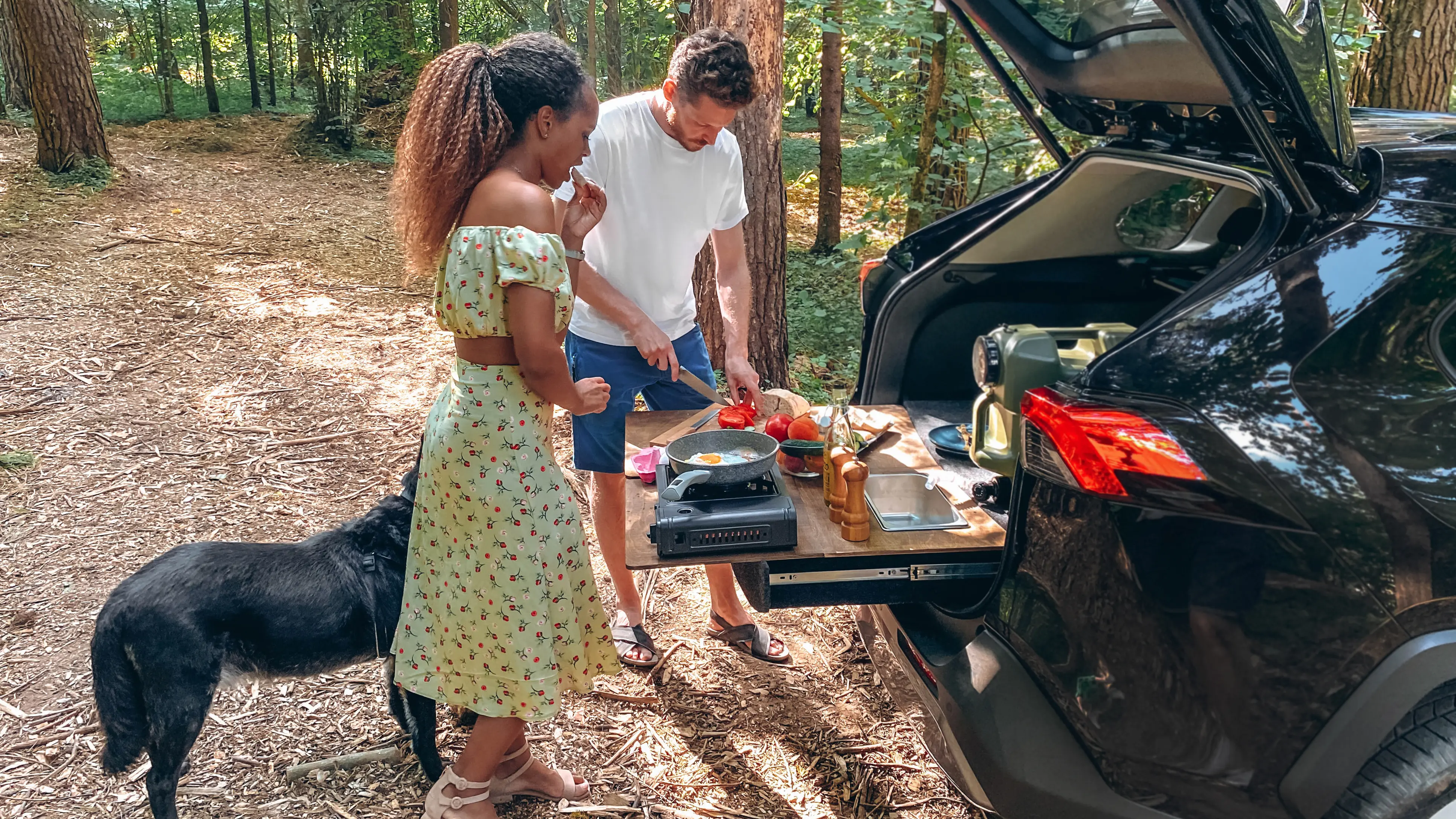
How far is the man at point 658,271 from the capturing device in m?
3.07

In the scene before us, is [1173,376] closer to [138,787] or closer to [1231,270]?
[1231,270]

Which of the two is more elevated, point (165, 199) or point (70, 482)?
point (165, 199)

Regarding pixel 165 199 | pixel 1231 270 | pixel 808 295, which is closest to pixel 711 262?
pixel 808 295

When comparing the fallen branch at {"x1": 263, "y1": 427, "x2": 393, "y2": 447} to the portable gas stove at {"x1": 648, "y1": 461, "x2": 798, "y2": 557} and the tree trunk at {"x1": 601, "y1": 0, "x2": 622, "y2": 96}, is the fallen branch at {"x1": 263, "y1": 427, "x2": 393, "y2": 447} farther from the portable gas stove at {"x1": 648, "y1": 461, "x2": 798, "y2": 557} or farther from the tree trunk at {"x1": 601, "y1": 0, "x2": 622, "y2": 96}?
the tree trunk at {"x1": 601, "y1": 0, "x2": 622, "y2": 96}

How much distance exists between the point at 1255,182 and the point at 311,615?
271cm

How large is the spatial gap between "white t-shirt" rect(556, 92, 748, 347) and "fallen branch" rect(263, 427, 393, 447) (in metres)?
2.62

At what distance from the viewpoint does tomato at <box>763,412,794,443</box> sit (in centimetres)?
287

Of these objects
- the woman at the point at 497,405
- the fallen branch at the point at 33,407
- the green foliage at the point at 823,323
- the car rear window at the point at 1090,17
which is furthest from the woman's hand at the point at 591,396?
the fallen branch at the point at 33,407

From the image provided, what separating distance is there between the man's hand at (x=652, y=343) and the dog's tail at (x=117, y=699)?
1672mm

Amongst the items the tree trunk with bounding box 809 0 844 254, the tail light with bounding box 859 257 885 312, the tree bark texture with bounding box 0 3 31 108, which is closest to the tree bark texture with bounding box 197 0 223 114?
the tree bark texture with bounding box 0 3 31 108

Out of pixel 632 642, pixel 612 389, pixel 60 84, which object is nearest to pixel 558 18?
pixel 60 84

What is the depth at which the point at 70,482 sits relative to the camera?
4.72 meters

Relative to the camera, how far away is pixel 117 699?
256 centimetres

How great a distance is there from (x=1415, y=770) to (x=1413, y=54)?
16.8ft
